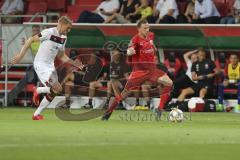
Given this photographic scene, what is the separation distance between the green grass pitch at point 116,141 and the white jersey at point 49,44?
2262mm

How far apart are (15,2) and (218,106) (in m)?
8.57

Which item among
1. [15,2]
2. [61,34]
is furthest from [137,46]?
[15,2]

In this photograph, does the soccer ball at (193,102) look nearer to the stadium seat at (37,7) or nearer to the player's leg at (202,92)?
the player's leg at (202,92)

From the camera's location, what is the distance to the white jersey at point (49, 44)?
720 inches

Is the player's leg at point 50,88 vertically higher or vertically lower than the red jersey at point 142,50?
lower

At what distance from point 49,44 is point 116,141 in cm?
647

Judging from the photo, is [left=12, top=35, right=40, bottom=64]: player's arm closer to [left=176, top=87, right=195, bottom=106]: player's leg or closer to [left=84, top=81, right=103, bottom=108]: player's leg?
[left=84, top=81, right=103, bottom=108]: player's leg

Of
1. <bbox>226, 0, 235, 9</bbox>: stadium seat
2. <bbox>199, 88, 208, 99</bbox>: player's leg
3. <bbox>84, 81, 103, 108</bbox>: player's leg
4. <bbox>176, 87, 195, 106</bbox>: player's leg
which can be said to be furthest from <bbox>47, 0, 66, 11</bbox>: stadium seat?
<bbox>199, 88, 208, 99</bbox>: player's leg

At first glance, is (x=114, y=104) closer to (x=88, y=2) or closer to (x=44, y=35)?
(x=44, y=35)

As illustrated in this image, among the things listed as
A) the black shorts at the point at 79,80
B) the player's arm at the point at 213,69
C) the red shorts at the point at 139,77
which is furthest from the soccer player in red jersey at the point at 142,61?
the black shorts at the point at 79,80

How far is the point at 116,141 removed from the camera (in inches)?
484

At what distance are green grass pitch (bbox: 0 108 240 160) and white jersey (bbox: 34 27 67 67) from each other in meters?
2.26

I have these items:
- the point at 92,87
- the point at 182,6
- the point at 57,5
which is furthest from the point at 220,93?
the point at 57,5

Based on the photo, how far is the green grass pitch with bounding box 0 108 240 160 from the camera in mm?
10427
